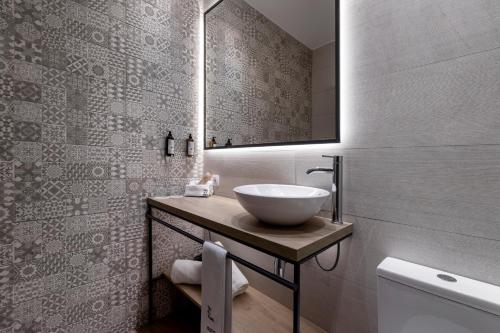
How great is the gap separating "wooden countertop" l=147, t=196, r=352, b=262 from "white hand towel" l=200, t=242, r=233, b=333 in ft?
0.36

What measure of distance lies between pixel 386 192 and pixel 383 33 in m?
0.67

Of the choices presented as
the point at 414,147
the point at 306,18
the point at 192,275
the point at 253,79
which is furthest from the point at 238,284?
the point at 306,18

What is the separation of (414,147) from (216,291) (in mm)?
1010

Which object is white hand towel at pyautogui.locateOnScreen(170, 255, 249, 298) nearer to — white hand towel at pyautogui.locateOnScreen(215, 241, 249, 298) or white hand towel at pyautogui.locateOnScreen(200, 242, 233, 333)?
white hand towel at pyautogui.locateOnScreen(215, 241, 249, 298)

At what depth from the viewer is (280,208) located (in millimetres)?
839

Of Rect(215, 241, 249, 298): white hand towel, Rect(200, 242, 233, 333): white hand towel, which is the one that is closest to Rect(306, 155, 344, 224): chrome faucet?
Rect(200, 242, 233, 333): white hand towel

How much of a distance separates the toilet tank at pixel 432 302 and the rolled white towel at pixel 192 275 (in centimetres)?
83

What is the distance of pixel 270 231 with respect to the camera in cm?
88

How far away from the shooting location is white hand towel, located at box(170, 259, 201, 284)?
1.50 metres

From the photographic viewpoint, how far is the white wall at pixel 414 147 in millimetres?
744

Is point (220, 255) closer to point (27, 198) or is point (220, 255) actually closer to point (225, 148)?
point (225, 148)

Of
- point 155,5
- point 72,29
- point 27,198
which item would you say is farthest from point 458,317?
point 155,5

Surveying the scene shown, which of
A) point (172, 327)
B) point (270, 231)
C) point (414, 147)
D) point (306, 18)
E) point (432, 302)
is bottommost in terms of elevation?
point (172, 327)

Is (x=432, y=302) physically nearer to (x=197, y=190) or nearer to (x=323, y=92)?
(x=323, y=92)
